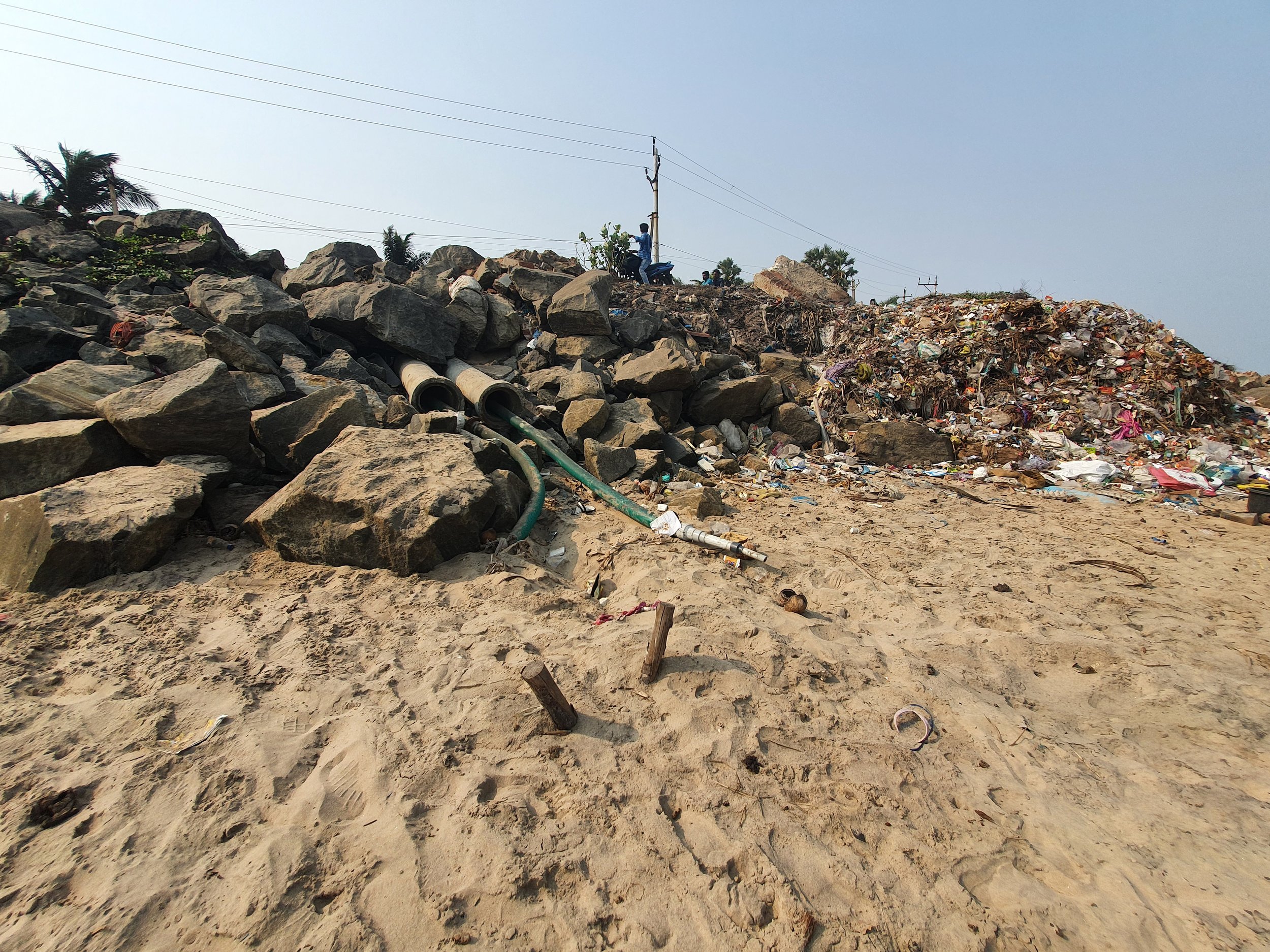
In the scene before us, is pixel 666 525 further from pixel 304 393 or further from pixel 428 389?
pixel 304 393

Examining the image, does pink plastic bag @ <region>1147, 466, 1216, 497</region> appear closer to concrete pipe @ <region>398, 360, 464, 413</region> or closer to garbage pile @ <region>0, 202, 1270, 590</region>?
garbage pile @ <region>0, 202, 1270, 590</region>

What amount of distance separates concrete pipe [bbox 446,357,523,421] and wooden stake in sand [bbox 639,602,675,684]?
12.0 feet

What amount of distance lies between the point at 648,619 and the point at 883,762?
1.33 m

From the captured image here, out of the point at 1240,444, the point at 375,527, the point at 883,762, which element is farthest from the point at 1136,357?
the point at 375,527

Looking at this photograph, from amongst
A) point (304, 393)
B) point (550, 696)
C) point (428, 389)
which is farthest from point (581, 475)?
point (550, 696)

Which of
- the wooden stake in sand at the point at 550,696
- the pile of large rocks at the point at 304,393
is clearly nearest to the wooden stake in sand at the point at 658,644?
the wooden stake in sand at the point at 550,696

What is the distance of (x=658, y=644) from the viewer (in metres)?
2.72

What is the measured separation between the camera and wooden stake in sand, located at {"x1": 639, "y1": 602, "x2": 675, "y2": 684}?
2.68 m

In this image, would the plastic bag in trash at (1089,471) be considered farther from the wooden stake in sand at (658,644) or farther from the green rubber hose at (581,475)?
the wooden stake in sand at (658,644)

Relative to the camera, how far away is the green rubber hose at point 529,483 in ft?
13.7

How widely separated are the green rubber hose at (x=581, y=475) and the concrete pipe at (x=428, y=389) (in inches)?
20.3

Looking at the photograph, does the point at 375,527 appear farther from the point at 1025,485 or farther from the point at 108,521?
the point at 1025,485

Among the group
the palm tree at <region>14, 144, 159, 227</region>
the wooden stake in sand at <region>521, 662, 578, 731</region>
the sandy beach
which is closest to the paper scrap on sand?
the sandy beach

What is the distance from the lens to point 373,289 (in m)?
6.49
